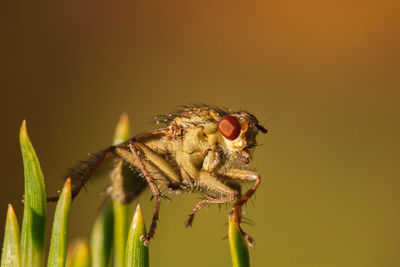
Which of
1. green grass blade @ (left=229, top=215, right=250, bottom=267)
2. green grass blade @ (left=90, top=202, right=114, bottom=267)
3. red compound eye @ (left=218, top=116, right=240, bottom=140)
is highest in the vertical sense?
red compound eye @ (left=218, top=116, right=240, bottom=140)

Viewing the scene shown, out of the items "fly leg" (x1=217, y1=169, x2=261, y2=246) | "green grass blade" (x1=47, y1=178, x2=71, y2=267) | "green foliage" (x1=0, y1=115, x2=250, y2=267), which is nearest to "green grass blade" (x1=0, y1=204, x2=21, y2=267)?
"green foliage" (x1=0, y1=115, x2=250, y2=267)

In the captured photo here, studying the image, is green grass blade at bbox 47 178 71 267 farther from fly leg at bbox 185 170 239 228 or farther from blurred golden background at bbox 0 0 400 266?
blurred golden background at bbox 0 0 400 266

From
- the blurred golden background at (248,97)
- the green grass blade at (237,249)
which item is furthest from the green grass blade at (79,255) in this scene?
the blurred golden background at (248,97)

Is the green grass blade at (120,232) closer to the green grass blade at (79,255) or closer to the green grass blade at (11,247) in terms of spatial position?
the green grass blade at (79,255)

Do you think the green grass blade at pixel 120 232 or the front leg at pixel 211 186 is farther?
the front leg at pixel 211 186

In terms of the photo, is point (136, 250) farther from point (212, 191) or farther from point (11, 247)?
point (212, 191)

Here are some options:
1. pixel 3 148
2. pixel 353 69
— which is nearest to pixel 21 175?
pixel 3 148
